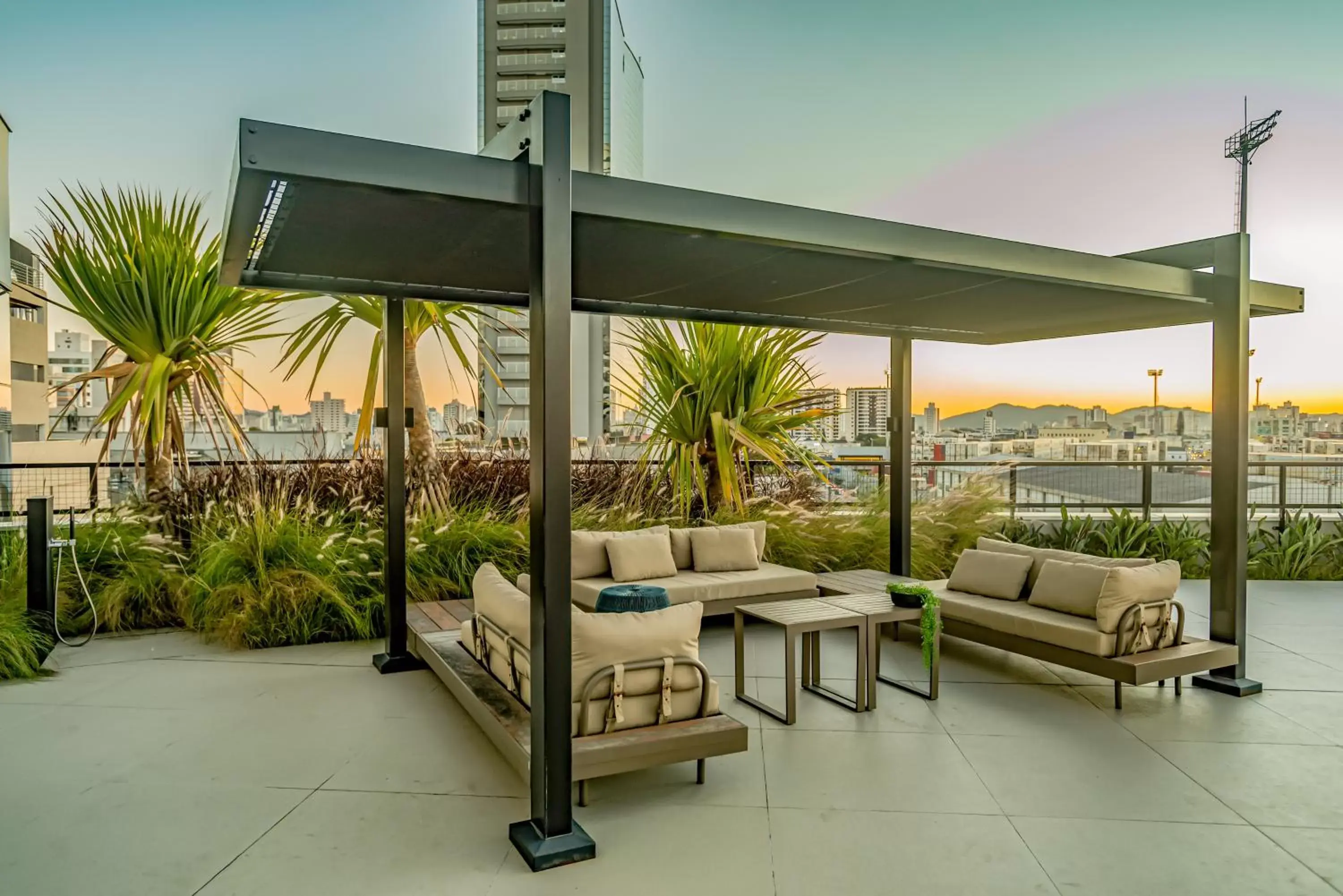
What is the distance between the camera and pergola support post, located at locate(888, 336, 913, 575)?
6.71m

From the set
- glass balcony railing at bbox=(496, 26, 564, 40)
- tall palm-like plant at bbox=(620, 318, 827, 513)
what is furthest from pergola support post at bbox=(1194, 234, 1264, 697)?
glass balcony railing at bbox=(496, 26, 564, 40)

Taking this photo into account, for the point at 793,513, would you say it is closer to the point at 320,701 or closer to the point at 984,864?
the point at 320,701

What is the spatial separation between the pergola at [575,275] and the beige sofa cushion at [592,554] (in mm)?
1377

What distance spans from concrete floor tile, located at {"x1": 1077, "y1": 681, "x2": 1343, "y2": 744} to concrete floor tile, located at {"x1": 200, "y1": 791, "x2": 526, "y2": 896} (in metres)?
3.17

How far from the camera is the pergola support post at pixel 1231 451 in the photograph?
4633mm

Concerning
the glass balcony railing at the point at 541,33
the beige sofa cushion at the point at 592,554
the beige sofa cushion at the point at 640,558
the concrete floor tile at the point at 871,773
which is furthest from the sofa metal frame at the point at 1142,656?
the glass balcony railing at the point at 541,33

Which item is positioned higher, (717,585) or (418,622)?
(717,585)

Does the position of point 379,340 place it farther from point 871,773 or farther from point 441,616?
point 871,773

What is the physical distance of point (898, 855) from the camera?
9.09 feet

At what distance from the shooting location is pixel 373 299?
6551 millimetres

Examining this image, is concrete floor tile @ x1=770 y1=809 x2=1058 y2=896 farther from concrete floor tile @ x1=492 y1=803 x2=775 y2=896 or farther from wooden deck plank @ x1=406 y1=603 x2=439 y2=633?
wooden deck plank @ x1=406 y1=603 x2=439 y2=633

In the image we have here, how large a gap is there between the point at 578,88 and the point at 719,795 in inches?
473

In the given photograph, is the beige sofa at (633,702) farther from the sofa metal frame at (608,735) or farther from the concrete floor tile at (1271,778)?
the concrete floor tile at (1271,778)

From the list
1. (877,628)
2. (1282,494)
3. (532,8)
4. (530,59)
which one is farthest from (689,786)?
(532,8)
